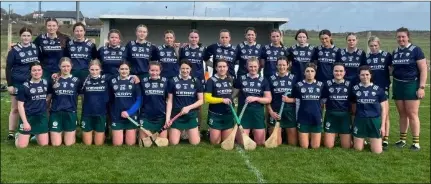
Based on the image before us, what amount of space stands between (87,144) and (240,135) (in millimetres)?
2146

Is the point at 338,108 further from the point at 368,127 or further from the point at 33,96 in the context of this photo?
the point at 33,96

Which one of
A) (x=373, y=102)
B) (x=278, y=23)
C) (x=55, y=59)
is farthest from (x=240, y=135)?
(x=278, y=23)

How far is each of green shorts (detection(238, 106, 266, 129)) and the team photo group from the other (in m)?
0.01

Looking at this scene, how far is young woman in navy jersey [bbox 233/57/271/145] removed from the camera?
6.48 m

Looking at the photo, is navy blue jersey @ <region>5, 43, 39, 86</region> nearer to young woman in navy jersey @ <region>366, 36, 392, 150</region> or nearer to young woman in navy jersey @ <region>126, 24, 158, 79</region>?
young woman in navy jersey @ <region>126, 24, 158, 79</region>

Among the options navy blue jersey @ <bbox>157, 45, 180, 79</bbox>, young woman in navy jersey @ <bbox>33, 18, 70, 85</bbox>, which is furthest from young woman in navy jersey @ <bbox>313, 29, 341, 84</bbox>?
young woman in navy jersey @ <bbox>33, 18, 70, 85</bbox>

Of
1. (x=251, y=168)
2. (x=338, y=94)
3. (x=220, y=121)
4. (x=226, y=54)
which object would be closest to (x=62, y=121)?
(x=220, y=121)

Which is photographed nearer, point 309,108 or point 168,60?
point 309,108

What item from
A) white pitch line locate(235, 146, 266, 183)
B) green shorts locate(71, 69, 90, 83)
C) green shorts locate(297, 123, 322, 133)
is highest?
green shorts locate(71, 69, 90, 83)

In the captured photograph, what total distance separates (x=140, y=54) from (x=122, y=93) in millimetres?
749

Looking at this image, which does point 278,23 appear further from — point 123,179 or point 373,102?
point 123,179

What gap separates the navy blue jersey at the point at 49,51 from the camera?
6.71 metres

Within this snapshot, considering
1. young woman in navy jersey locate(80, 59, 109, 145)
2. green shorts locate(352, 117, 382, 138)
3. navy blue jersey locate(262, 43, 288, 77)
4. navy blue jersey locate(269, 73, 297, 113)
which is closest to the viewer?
green shorts locate(352, 117, 382, 138)

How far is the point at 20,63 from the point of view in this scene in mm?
6512
